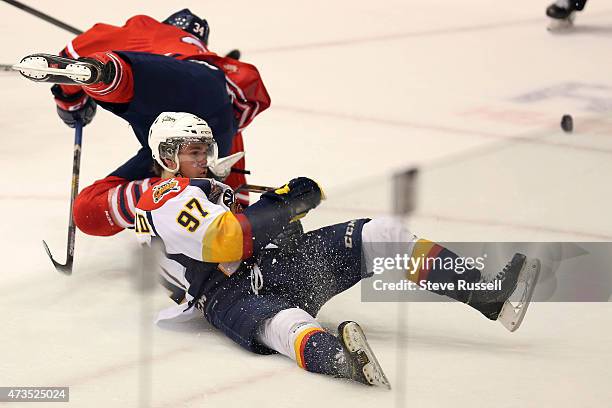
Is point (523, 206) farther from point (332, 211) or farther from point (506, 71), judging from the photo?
point (506, 71)

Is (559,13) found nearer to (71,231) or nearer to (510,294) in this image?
(71,231)

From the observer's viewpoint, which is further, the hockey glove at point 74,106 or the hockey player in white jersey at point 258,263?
the hockey glove at point 74,106

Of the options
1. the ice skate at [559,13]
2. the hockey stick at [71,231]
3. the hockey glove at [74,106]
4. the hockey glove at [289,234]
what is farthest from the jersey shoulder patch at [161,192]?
the ice skate at [559,13]

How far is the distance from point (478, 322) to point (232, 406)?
56 cm

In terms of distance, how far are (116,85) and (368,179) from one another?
0.57 meters

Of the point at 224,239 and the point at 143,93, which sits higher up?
the point at 143,93

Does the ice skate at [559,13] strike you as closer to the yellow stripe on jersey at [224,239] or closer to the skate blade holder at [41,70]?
the skate blade holder at [41,70]

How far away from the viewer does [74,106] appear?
11.7 feet

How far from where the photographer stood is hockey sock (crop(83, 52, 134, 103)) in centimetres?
308

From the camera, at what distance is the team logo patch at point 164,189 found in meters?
2.84

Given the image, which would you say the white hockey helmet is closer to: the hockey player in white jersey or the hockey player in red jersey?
the hockey player in white jersey

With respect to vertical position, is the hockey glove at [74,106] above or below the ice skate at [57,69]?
below

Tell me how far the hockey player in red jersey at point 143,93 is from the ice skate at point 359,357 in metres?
0.63

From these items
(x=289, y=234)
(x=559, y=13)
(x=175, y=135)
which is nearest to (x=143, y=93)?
(x=175, y=135)
